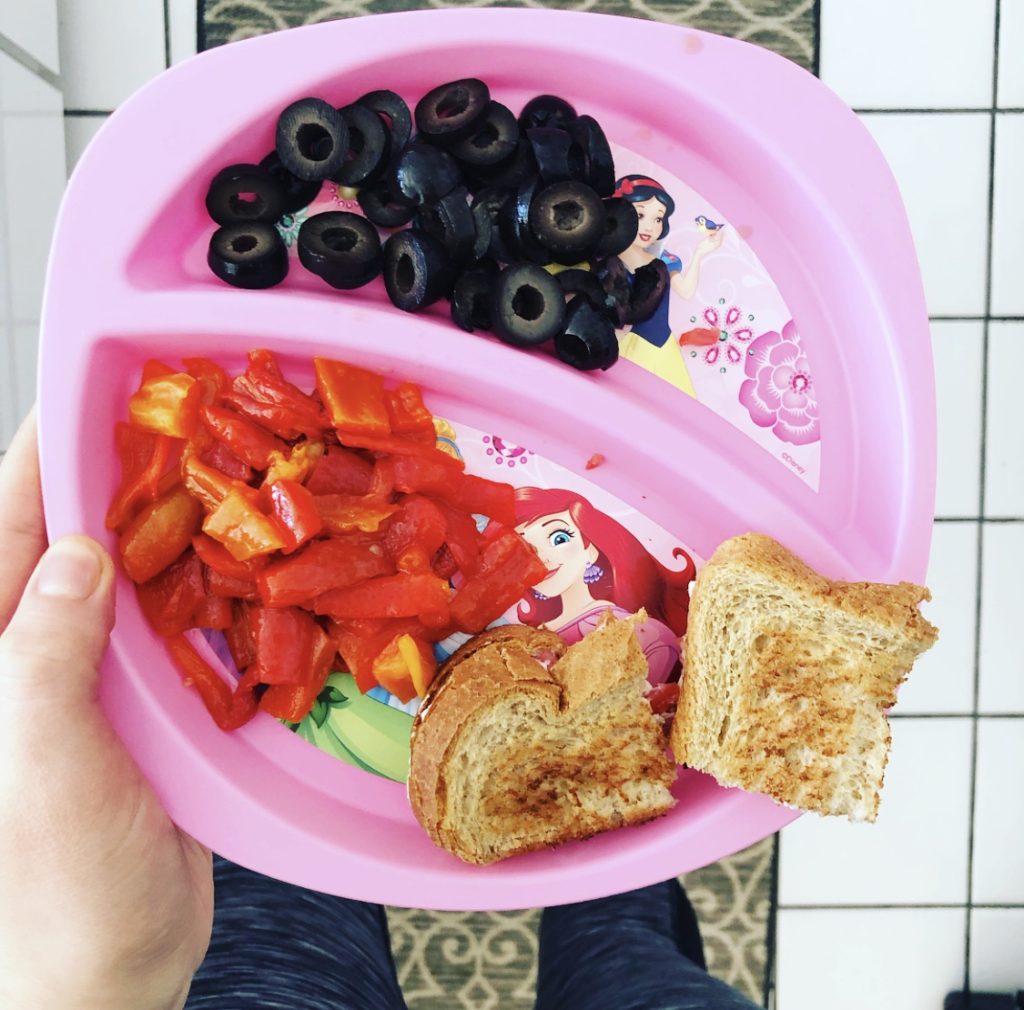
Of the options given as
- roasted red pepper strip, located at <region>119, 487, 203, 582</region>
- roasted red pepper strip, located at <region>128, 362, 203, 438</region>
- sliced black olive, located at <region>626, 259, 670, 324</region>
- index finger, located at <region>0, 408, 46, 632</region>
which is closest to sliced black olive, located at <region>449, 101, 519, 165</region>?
sliced black olive, located at <region>626, 259, 670, 324</region>

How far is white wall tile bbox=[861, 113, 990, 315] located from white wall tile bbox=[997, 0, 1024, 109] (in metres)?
0.06

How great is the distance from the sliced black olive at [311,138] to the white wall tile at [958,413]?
105 cm

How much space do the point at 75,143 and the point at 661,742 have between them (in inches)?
51.9

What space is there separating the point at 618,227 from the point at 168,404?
0.63 meters

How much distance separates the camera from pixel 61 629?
1.00m

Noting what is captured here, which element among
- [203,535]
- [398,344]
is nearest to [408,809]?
[203,535]

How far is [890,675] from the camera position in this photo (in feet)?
3.85

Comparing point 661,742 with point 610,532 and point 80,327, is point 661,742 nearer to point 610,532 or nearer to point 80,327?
point 610,532

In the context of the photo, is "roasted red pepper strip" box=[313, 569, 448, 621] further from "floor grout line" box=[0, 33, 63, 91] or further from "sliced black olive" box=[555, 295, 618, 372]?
"floor grout line" box=[0, 33, 63, 91]

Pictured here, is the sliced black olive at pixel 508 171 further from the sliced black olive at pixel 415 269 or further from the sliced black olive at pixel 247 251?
the sliced black olive at pixel 247 251

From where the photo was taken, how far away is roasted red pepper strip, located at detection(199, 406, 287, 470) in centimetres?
112

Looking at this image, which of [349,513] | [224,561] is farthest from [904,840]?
[224,561]

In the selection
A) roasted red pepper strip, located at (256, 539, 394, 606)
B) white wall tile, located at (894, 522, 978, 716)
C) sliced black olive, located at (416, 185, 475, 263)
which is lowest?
white wall tile, located at (894, 522, 978, 716)

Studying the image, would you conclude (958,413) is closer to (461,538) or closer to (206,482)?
(461,538)
